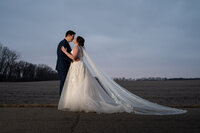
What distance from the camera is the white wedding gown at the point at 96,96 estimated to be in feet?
16.0

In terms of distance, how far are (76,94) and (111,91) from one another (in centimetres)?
113

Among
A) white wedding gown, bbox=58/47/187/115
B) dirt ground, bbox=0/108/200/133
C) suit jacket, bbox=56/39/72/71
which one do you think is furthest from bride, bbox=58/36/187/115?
dirt ground, bbox=0/108/200/133

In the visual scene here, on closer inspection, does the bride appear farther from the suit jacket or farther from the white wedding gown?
the suit jacket

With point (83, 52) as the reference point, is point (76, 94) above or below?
below

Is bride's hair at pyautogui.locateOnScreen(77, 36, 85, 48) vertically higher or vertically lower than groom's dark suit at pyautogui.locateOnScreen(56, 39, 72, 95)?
higher

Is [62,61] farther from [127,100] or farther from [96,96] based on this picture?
[127,100]

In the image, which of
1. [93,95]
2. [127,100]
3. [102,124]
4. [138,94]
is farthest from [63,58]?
[138,94]

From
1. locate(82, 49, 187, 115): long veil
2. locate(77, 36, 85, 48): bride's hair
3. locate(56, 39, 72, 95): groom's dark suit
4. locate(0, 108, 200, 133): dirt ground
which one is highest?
locate(77, 36, 85, 48): bride's hair

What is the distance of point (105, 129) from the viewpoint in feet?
10.9

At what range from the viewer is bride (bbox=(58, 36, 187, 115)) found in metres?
4.90

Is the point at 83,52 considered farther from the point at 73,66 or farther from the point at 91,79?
the point at 91,79

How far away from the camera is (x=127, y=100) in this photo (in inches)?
205

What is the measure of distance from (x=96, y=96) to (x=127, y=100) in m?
1.00

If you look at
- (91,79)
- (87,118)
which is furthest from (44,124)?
(91,79)
